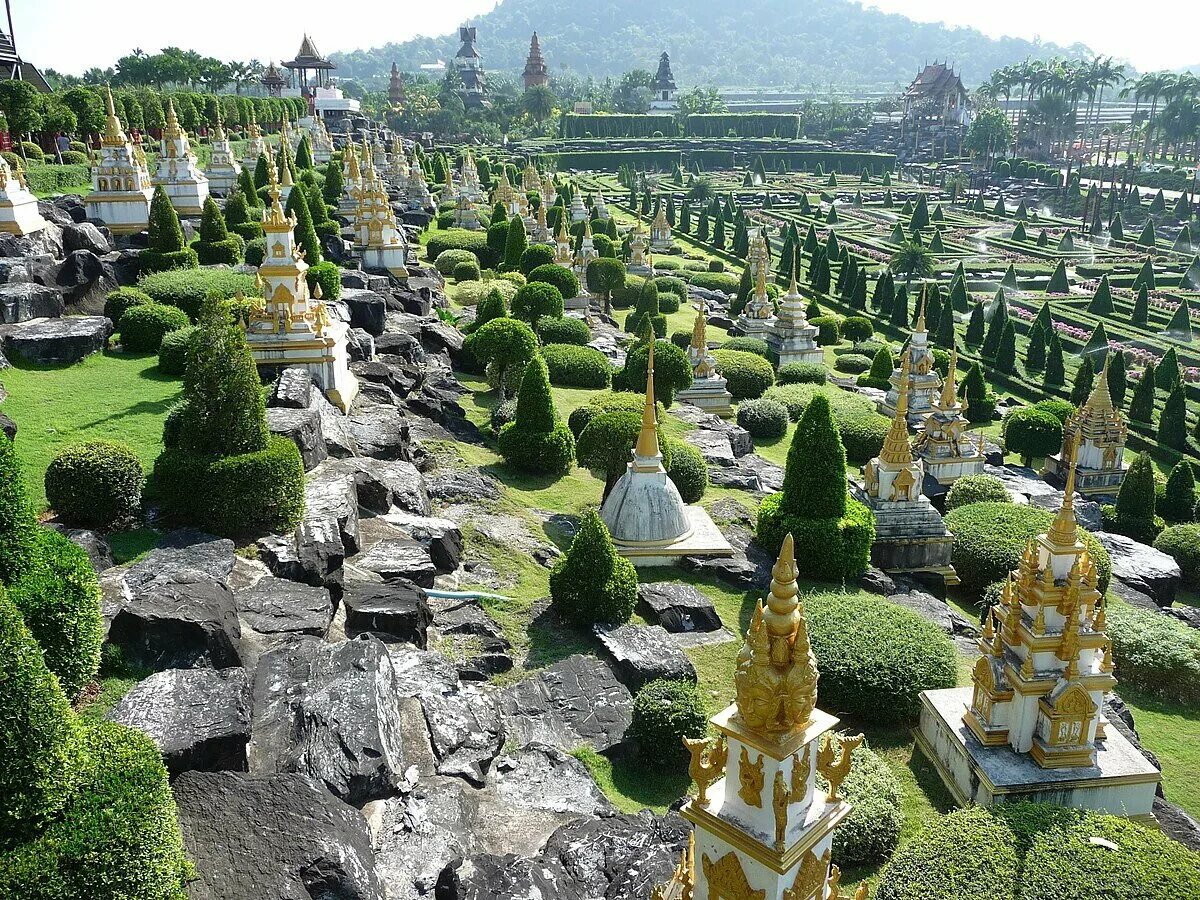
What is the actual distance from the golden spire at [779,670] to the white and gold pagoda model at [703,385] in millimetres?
26420

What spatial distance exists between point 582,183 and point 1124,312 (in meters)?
56.7

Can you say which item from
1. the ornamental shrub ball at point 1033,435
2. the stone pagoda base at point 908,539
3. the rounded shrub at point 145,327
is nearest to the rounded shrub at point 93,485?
the rounded shrub at point 145,327

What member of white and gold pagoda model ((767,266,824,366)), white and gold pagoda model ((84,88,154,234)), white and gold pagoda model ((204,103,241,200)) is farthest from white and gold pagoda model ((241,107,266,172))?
white and gold pagoda model ((767,266,824,366))

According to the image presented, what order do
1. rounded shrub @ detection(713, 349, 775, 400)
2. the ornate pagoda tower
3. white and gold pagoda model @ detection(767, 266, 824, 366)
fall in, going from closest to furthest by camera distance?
rounded shrub @ detection(713, 349, 775, 400)
white and gold pagoda model @ detection(767, 266, 824, 366)
the ornate pagoda tower

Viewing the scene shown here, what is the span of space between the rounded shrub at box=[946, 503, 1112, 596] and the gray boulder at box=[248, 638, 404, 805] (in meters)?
15.4

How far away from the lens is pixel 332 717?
1033cm

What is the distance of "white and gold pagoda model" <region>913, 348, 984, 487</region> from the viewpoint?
29.5 meters

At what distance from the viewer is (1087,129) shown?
13225 cm

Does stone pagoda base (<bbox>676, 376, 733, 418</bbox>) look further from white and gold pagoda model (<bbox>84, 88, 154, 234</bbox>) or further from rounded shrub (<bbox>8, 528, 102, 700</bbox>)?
rounded shrub (<bbox>8, 528, 102, 700</bbox>)

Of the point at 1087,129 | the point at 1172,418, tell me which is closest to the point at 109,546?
the point at 1172,418

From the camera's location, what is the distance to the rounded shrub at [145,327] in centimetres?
2273

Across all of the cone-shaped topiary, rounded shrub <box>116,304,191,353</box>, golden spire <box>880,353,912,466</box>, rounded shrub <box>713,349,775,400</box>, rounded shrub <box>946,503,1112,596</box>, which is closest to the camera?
rounded shrub <box>946,503,1112,596</box>

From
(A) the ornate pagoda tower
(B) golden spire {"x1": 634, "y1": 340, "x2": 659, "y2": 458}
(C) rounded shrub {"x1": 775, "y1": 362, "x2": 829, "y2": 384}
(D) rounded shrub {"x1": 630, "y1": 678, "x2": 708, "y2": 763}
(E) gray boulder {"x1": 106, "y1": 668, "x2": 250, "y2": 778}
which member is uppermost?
(A) the ornate pagoda tower

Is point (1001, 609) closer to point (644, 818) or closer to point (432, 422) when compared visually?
point (644, 818)
